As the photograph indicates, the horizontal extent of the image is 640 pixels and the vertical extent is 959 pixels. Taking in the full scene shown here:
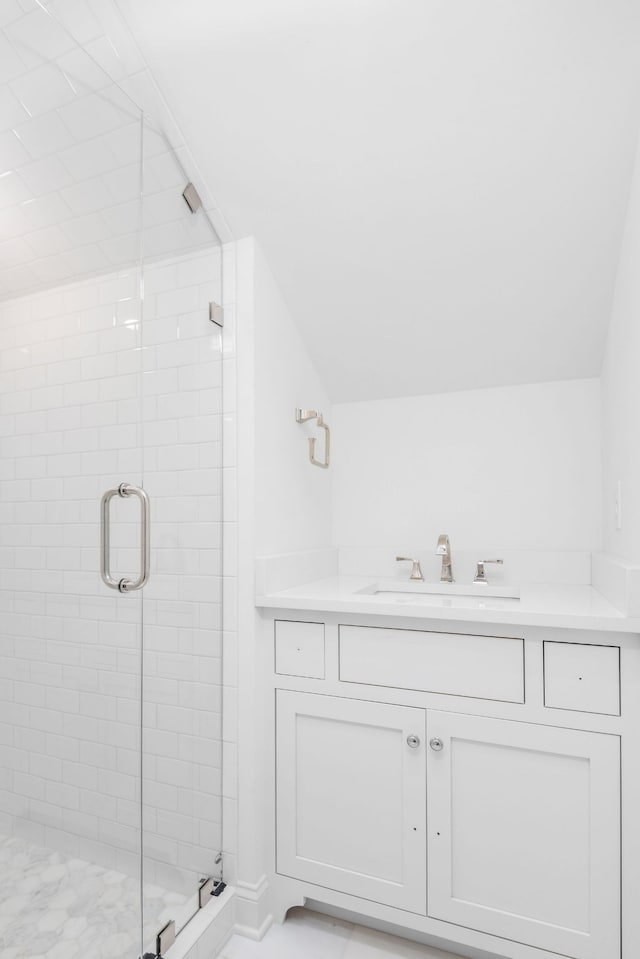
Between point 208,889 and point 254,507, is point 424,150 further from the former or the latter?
point 208,889

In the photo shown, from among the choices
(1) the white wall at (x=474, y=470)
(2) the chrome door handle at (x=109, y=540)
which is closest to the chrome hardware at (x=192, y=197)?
(2) the chrome door handle at (x=109, y=540)

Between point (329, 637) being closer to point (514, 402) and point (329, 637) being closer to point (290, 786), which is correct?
point (290, 786)

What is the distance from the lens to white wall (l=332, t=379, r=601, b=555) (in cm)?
198

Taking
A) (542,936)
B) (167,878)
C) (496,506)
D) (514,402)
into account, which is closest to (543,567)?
(496,506)

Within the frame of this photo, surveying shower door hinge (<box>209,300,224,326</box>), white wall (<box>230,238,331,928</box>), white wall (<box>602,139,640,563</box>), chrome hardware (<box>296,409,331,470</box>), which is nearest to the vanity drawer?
white wall (<box>230,238,331,928</box>)

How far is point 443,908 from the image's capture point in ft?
4.59

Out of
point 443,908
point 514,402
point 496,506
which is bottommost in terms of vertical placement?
point 443,908

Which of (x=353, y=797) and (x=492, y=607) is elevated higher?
(x=492, y=607)

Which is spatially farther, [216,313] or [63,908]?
[216,313]

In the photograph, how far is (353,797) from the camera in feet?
4.94

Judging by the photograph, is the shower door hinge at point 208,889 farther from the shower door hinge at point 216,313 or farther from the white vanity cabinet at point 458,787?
the shower door hinge at point 216,313

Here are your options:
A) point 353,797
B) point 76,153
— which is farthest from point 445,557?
point 76,153

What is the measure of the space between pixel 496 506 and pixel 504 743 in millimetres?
934

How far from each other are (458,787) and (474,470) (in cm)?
111
